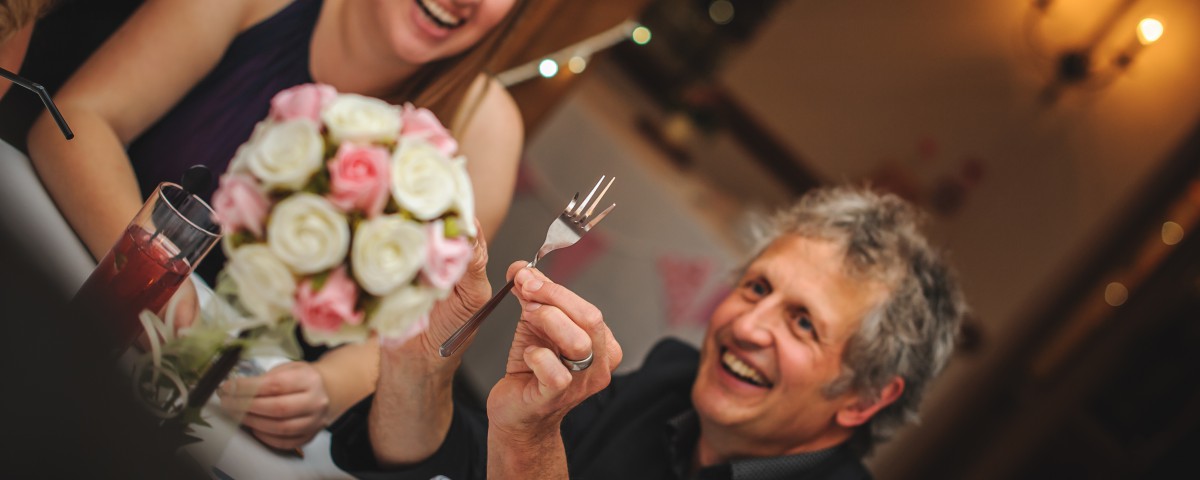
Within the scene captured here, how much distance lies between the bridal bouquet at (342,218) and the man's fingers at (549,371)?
0.46ft

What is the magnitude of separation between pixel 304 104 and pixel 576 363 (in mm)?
396

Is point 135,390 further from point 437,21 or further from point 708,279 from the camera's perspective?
point 708,279

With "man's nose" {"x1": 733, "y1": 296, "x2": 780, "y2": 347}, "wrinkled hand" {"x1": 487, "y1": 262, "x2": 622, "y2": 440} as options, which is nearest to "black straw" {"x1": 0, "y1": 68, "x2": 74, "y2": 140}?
"wrinkled hand" {"x1": 487, "y1": 262, "x2": 622, "y2": 440}

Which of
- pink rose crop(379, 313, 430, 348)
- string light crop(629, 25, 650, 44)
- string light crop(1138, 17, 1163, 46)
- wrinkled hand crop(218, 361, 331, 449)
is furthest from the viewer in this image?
string light crop(1138, 17, 1163, 46)

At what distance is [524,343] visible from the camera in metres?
1.02

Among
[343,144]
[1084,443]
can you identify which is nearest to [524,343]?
[343,144]

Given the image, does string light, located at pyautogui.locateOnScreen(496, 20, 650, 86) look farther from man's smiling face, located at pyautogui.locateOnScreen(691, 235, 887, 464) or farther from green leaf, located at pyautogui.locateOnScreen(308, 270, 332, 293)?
green leaf, located at pyautogui.locateOnScreen(308, 270, 332, 293)

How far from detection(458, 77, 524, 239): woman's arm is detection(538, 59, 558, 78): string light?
0.10 metres

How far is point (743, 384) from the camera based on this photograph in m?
1.37

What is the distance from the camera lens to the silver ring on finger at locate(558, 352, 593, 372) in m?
0.98

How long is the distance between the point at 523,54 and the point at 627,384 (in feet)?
1.92

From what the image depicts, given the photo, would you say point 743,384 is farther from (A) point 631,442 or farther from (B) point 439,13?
(B) point 439,13

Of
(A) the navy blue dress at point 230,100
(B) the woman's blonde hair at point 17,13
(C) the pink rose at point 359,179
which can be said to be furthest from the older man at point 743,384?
(B) the woman's blonde hair at point 17,13

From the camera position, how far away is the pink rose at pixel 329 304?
0.84m
